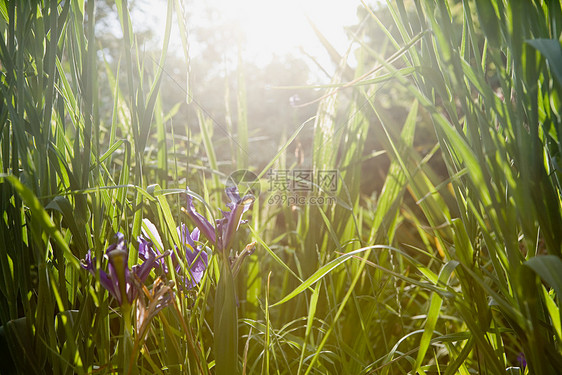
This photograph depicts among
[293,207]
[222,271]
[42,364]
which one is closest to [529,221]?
[222,271]

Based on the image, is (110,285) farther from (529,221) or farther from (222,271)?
(529,221)

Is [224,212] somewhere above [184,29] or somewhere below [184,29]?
below

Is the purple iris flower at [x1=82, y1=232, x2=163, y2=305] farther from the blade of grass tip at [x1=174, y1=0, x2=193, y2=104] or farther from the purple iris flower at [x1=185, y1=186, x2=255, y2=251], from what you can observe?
the blade of grass tip at [x1=174, y1=0, x2=193, y2=104]

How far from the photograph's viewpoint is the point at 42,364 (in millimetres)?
506

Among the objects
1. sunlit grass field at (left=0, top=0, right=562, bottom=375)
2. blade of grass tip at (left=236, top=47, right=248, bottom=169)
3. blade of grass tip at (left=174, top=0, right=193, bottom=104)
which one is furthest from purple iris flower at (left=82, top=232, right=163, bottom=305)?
blade of grass tip at (left=236, top=47, right=248, bottom=169)

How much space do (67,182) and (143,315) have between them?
0.21 meters

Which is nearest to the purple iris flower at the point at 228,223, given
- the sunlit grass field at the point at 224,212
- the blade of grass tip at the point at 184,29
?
the sunlit grass field at the point at 224,212

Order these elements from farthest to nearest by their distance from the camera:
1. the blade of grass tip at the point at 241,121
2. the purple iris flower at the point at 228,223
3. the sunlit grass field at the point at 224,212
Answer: the blade of grass tip at the point at 241,121 → the purple iris flower at the point at 228,223 → the sunlit grass field at the point at 224,212

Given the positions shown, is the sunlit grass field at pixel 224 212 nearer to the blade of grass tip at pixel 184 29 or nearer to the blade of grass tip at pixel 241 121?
the blade of grass tip at pixel 184 29

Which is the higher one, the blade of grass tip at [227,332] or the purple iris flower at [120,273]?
the purple iris flower at [120,273]

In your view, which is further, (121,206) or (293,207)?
(293,207)

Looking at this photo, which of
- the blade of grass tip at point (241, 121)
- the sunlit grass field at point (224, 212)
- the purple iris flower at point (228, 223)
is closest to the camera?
the sunlit grass field at point (224, 212)

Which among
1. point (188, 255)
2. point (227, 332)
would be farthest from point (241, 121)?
point (227, 332)

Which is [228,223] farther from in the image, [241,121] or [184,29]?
[241,121]
